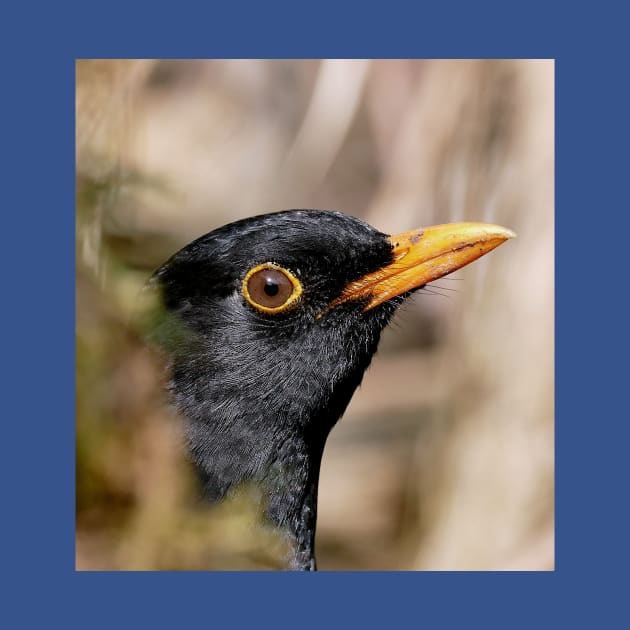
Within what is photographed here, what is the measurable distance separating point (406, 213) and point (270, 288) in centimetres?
146

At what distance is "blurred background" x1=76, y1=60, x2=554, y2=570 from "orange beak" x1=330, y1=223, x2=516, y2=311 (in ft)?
1.21

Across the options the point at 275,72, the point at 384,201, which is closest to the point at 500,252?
the point at 384,201

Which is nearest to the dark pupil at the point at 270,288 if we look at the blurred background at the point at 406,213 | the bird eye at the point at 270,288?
the bird eye at the point at 270,288

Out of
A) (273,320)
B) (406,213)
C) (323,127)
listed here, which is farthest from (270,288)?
(406,213)

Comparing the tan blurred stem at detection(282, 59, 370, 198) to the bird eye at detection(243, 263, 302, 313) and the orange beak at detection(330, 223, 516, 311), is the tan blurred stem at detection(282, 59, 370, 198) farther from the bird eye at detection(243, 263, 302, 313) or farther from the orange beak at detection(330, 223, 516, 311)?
the bird eye at detection(243, 263, 302, 313)

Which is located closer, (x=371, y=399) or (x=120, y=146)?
(x=120, y=146)

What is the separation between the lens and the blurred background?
511 cm

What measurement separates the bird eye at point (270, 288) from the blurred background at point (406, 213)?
432mm

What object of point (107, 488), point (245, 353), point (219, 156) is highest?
point (219, 156)

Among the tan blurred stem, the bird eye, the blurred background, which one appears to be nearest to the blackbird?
the bird eye

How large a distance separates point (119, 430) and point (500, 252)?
217 centimetres

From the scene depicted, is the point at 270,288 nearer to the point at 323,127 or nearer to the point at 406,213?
the point at 323,127

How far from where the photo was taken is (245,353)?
177 inches

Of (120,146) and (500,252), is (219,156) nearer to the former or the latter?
(120,146)
